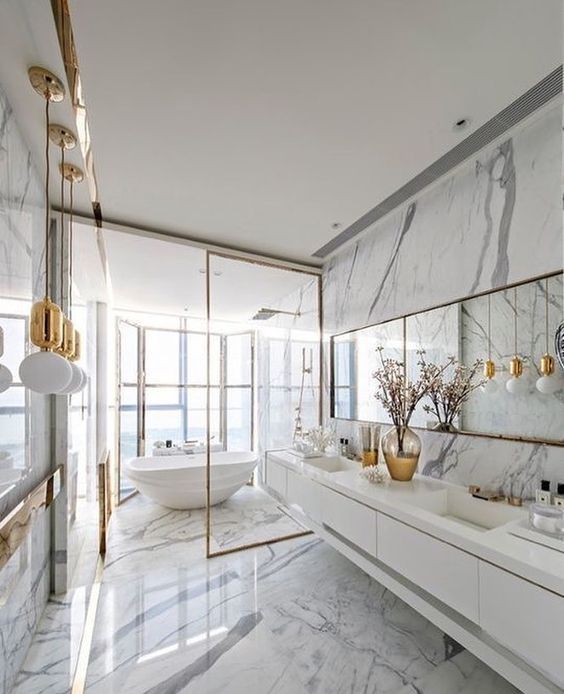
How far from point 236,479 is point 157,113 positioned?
3.42 metres

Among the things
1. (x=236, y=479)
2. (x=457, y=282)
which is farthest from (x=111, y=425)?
(x=457, y=282)

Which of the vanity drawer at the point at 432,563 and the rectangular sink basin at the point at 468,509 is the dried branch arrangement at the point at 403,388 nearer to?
the rectangular sink basin at the point at 468,509

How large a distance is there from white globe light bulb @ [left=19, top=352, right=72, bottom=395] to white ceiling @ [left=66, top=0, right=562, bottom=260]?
1.14 metres

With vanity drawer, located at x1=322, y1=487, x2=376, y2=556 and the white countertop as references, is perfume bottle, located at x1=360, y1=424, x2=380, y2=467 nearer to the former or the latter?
the white countertop

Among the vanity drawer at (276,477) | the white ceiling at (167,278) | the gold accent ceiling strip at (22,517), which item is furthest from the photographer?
the vanity drawer at (276,477)

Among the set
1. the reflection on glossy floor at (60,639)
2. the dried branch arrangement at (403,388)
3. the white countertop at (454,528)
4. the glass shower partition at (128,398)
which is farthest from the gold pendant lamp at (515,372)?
the glass shower partition at (128,398)

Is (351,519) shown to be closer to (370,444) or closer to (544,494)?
(370,444)

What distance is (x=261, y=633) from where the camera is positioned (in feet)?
6.30

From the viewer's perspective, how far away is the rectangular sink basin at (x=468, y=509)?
1631 mm

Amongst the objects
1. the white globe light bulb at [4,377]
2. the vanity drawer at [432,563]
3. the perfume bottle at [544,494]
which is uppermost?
the white globe light bulb at [4,377]

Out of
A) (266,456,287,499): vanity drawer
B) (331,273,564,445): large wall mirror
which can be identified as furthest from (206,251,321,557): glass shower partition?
(331,273,564,445): large wall mirror

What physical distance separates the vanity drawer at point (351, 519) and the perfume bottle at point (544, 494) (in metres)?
0.74

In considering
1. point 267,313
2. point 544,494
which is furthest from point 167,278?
point 544,494

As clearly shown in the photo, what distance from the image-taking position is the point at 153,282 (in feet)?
12.1
